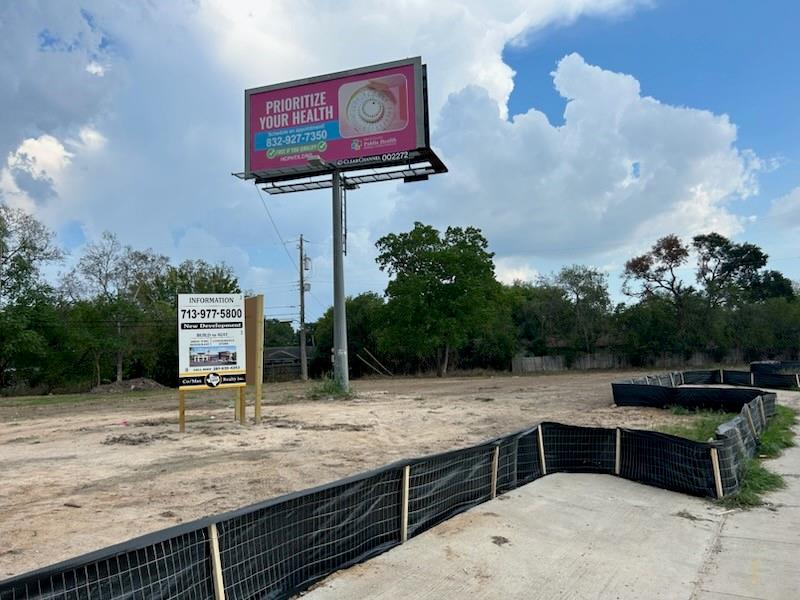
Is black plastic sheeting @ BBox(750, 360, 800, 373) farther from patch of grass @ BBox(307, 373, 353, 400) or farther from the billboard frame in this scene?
patch of grass @ BBox(307, 373, 353, 400)

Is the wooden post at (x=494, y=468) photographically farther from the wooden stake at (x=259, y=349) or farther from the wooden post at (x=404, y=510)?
the wooden stake at (x=259, y=349)

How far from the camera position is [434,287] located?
41938 mm

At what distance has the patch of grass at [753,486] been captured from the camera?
6.53m

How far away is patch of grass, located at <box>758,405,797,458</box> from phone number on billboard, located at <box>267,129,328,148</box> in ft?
59.1

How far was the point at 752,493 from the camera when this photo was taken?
268 inches

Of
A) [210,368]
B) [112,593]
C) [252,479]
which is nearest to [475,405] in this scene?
[210,368]

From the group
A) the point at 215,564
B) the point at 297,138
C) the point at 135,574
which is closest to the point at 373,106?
the point at 297,138

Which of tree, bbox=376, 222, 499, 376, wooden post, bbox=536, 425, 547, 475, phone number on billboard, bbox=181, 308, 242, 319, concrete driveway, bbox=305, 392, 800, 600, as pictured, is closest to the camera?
concrete driveway, bbox=305, 392, 800, 600

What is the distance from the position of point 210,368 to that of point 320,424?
3.03 metres

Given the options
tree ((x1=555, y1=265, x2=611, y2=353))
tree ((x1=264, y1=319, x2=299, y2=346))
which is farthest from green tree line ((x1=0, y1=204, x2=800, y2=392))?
tree ((x1=264, y1=319, x2=299, y2=346))

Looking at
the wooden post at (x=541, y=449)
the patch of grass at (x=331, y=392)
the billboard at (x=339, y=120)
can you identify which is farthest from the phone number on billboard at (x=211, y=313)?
the billboard at (x=339, y=120)

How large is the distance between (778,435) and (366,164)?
1686 centimetres

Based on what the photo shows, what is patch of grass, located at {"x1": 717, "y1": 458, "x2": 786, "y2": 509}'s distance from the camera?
21.4 feet

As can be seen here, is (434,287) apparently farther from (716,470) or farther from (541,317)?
(716,470)
